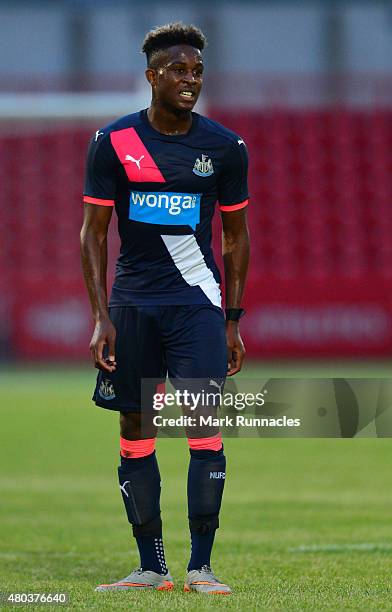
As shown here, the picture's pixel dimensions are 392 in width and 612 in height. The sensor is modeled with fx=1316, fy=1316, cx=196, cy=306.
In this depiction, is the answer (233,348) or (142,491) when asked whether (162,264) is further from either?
(142,491)

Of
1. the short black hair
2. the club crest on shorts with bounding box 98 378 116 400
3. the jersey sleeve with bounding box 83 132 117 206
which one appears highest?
the short black hair

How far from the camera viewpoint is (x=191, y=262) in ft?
16.3

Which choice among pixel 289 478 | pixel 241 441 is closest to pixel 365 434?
pixel 289 478

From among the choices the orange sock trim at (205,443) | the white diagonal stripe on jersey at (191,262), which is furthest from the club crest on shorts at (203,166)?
the orange sock trim at (205,443)

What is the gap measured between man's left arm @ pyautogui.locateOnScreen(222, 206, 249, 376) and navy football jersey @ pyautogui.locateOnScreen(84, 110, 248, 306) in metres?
0.07

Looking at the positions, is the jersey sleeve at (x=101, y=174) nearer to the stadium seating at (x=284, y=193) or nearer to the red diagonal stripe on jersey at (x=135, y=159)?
the red diagonal stripe on jersey at (x=135, y=159)

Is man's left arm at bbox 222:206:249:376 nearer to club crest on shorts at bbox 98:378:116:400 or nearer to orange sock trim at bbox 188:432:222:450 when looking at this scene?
orange sock trim at bbox 188:432:222:450

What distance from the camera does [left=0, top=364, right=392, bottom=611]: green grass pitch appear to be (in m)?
4.83

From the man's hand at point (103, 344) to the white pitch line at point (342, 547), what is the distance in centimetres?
166

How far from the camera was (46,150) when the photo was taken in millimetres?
23234

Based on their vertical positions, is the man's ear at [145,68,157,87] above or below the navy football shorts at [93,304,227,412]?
above

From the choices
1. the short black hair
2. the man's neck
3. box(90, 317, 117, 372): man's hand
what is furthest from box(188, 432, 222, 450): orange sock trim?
the short black hair

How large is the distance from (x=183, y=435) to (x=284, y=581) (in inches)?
27.1

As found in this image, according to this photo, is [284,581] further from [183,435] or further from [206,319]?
[206,319]
